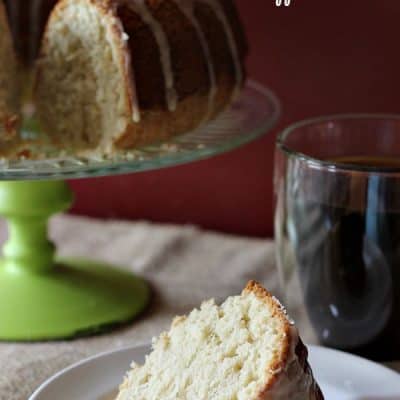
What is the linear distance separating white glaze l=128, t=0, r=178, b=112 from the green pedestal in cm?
25

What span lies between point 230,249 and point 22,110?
19.5 inches

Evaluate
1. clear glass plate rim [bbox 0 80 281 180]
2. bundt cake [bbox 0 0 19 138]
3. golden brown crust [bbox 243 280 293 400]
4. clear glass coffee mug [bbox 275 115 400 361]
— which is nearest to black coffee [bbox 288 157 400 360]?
clear glass coffee mug [bbox 275 115 400 361]

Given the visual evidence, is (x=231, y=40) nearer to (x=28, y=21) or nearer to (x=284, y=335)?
(x=28, y=21)

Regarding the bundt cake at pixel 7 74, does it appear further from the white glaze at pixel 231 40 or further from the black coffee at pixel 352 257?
the black coffee at pixel 352 257

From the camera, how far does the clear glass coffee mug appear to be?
1.24m

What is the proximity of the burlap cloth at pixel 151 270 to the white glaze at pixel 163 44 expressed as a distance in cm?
36

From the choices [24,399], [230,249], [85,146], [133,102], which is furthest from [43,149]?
[230,249]

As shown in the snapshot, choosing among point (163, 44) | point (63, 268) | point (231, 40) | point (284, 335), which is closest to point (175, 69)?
point (163, 44)

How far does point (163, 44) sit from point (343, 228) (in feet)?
1.21

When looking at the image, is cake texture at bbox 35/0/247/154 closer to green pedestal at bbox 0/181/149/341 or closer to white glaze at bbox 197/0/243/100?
white glaze at bbox 197/0/243/100

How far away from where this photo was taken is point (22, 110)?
1.48 m

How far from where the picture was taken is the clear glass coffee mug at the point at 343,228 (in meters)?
1.24

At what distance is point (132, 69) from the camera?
1279mm

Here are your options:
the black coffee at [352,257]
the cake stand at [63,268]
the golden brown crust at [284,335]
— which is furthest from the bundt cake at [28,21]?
the golden brown crust at [284,335]
